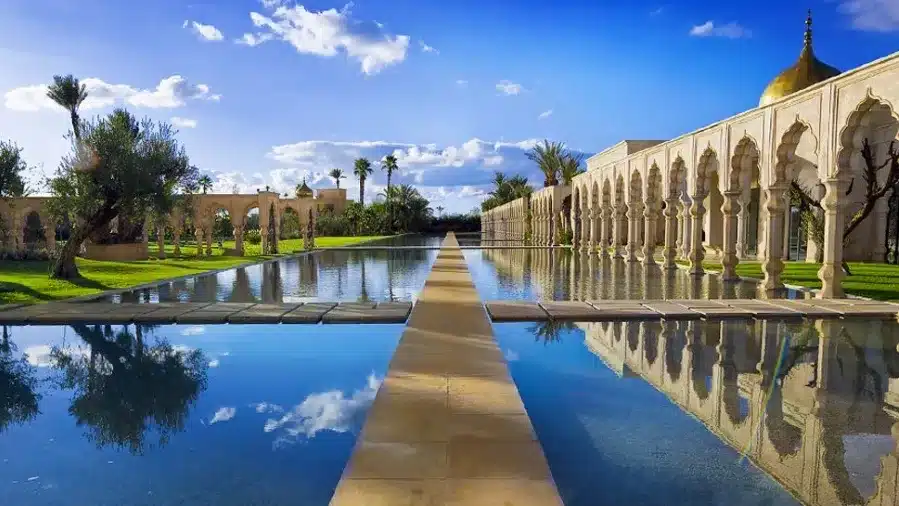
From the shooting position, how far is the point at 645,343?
6266mm

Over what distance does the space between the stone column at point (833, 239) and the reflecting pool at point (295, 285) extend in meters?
6.52

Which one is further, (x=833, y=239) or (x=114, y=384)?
(x=833, y=239)

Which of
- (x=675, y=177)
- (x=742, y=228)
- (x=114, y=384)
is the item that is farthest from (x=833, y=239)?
(x=742, y=228)

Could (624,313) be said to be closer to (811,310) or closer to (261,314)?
(811,310)

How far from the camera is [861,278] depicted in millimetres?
13367

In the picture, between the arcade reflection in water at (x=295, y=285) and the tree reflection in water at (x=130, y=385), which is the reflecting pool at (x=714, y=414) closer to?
the tree reflection in water at (x=130, y=385)

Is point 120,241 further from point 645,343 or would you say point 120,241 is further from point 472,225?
point 472,225

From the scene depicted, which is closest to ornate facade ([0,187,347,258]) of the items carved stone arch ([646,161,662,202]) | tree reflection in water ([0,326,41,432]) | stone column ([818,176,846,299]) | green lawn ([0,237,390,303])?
green lawn ([0,237,390,303])

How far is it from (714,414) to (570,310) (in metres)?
4.05

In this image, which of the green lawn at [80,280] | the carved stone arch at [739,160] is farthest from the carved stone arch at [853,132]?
the green lawn at [80,280]

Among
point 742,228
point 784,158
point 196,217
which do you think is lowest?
point 742,228

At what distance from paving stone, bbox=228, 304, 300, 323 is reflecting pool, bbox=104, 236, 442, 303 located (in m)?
1.13

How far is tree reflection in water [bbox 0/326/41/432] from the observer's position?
415cm

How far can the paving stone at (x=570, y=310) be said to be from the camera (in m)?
7.75
